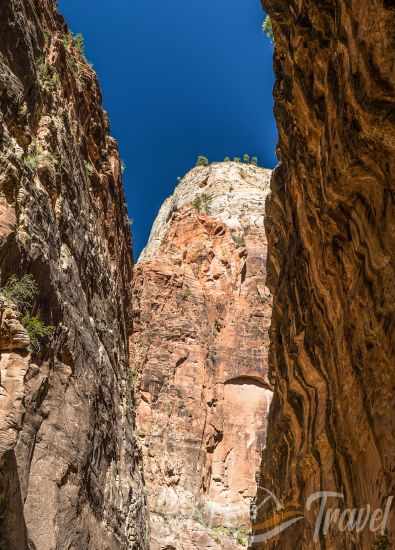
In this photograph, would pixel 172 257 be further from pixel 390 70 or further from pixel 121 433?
pixel 390 70

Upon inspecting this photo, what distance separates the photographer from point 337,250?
9.02m

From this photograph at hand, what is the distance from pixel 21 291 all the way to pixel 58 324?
206cm

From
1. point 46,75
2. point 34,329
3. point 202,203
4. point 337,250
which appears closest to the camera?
point 337,250

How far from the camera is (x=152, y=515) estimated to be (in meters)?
26.5

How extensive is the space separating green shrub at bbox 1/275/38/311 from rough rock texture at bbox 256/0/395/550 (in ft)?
15.9

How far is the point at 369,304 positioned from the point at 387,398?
1.27 metres

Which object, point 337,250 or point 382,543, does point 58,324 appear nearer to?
point 337,250

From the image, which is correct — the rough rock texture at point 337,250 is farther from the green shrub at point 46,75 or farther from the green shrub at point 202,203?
the green shrub at point 202,203

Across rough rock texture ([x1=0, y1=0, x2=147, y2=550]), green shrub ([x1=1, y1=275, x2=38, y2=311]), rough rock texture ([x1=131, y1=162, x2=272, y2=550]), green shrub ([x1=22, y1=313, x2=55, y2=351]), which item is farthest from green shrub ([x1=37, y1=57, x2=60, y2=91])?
rough rock texture ([x1=131, y1=162, x2=272, y2=550])

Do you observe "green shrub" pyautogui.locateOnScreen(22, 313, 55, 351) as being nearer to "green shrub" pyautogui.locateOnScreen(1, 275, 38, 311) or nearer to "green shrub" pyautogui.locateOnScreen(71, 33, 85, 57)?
"green shrub" pyautogui.locateOnScreen(1, 275, 38, 311)

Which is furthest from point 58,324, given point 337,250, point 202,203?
point 202,203

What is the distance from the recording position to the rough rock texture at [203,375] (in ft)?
91.4

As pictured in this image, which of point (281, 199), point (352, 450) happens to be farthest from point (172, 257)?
point (352, 450)

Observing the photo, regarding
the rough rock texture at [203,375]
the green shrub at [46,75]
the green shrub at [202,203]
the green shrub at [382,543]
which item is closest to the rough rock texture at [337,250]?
the green shrub at [382,543]
